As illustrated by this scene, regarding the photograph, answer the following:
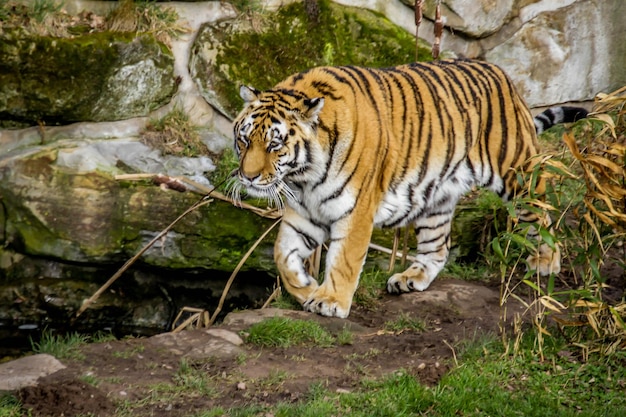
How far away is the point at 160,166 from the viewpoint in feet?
25.2

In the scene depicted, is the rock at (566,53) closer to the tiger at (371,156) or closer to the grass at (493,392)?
the tiger at (371,156)

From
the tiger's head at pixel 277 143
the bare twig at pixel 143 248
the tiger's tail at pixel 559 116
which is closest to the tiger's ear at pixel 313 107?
the tiger's head at pixel 277 143

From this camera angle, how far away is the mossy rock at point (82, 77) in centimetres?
753

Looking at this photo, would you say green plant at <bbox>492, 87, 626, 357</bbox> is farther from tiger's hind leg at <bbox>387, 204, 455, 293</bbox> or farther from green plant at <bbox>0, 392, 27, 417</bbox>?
green plant at <bbox>0, 392, 27, 417</bbox>

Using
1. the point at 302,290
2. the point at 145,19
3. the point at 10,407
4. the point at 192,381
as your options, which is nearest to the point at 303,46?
the point at 145,19

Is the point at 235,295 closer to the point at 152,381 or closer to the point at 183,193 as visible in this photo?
the point at 183,193

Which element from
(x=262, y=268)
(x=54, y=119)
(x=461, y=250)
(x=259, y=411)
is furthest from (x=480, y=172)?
(x=54, y=119)

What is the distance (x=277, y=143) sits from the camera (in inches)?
233

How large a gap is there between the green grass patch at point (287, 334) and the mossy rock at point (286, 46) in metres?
2.86

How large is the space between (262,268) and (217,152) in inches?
47.8

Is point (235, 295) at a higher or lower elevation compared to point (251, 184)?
lower

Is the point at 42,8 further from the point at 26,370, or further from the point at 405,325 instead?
the point at 405,325

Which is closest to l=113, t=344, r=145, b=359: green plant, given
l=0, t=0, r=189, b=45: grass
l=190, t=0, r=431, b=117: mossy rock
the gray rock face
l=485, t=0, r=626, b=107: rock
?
l=190, t=0, r=431, b=117: mossy rock

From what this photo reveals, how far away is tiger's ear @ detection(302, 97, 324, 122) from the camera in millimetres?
5855
